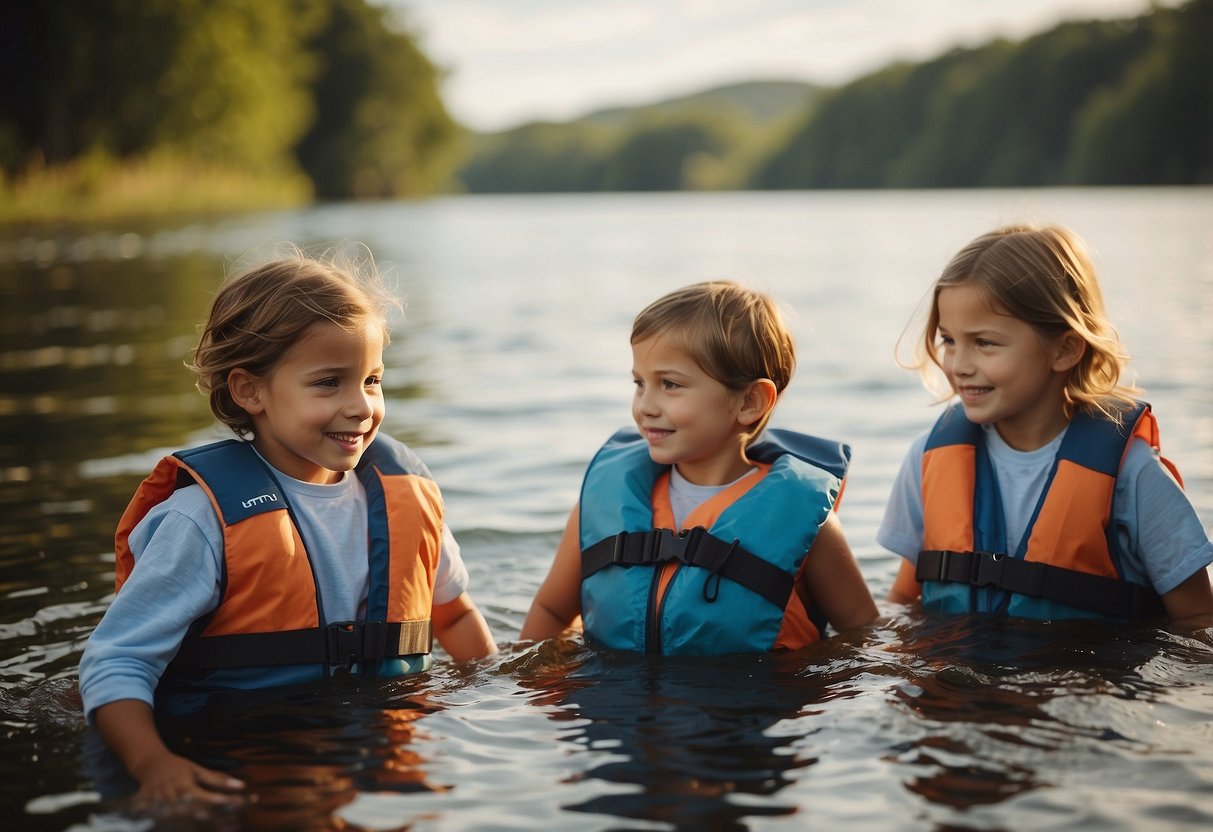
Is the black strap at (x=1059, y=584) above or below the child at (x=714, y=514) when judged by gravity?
below

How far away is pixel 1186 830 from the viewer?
2.56 meters

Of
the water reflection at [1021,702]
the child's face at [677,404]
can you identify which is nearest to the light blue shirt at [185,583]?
the child's face at [677,404]

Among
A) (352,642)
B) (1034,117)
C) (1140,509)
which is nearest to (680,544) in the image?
(352,642)

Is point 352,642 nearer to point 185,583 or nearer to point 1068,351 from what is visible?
point 185,583

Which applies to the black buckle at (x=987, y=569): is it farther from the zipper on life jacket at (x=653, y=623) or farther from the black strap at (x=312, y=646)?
the black strap at (x=312, y=646)

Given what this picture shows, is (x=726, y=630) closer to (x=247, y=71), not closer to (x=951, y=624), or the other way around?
(x=951, y=624)

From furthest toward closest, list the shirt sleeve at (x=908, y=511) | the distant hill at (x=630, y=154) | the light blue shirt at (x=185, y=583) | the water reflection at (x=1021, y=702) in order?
the distant hill at (x=630, y=154)
the shirt sleeve at (x=908, y=511)
the light blue shirt at (x=185, y=583)
the water reflection at (x=1021, y=702)

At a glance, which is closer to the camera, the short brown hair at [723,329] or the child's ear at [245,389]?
the child's ear at [245,389]

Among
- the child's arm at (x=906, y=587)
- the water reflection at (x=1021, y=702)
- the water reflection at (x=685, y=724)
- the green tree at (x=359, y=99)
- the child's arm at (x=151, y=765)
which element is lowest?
the water reflection at (x=1021, y=702)

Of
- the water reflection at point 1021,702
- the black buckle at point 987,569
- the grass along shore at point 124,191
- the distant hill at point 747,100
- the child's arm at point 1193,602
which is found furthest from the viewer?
the distant hill at point 747,100

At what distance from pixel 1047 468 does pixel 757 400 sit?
98 cm

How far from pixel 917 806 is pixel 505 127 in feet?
464

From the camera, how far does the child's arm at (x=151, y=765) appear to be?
270cm

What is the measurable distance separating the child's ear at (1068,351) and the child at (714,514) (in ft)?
2.42
